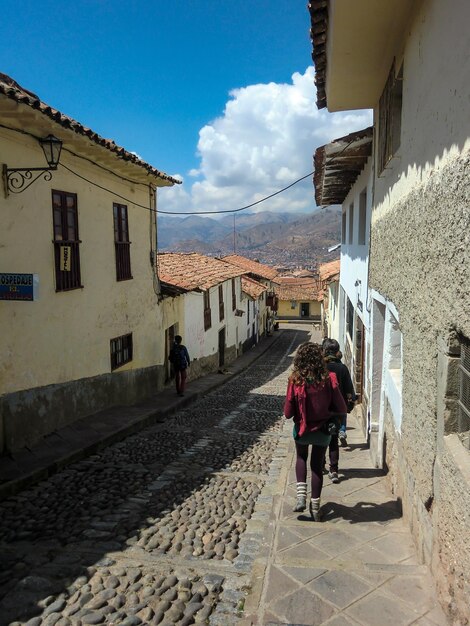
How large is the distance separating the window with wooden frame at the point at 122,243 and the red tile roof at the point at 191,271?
360 centimetres

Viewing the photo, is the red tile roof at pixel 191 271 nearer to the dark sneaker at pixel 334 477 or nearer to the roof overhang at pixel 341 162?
the roof overhang at pixel 341 162

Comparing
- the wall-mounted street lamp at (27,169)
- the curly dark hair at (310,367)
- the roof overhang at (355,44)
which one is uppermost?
the roof overhang at (355,44)

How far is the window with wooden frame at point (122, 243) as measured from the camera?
35.8ft

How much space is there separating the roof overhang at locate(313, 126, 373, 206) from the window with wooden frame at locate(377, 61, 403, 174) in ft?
4.81

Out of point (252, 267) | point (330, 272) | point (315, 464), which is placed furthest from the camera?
point (252, 267)

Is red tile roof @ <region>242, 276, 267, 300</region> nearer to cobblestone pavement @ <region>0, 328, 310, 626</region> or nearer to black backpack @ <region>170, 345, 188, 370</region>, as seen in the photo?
black backpack @ <region>170, 345, 188, 370</region>

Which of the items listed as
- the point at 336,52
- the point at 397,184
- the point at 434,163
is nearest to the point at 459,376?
the point at 434,163

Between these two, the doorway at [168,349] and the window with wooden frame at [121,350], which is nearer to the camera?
the window with wooden frame at [121,350]

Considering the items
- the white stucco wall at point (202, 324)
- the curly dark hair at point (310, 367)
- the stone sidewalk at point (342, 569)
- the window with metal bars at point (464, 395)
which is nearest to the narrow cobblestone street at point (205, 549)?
the stone sidewalk at point (342, 569)

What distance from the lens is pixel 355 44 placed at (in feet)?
18.5

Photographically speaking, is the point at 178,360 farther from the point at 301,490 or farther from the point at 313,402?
the point at 313,402

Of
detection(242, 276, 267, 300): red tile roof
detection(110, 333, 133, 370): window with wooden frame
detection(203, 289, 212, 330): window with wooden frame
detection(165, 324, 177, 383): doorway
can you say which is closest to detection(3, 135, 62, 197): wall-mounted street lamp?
detection(110, 333, 133, 370): window with wooden frame

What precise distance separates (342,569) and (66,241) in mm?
6793

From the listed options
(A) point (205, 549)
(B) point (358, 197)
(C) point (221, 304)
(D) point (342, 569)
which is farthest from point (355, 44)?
(C) point (221, 304)
